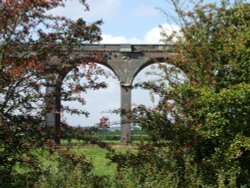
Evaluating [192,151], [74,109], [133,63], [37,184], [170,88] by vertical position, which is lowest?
[37,184]

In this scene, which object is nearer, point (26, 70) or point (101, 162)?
point (26, 70)

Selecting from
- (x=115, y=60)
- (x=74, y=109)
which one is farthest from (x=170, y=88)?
(x=115, y=60)

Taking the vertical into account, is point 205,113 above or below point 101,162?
above

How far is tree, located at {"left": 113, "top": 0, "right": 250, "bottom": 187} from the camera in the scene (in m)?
8.72

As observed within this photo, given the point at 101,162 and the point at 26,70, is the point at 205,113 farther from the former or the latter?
the point at 101,162

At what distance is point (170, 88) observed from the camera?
992cm

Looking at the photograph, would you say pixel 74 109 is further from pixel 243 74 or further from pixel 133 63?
pixel 133 63

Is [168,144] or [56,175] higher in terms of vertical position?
[168,144]

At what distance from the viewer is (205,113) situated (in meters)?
8.95

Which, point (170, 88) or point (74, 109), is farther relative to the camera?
point (170, 88)

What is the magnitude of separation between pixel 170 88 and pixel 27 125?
3.34m

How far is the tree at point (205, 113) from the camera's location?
8.72 metres

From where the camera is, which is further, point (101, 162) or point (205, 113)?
point (101, 162)

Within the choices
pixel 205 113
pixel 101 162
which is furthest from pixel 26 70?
pixel 101 162
